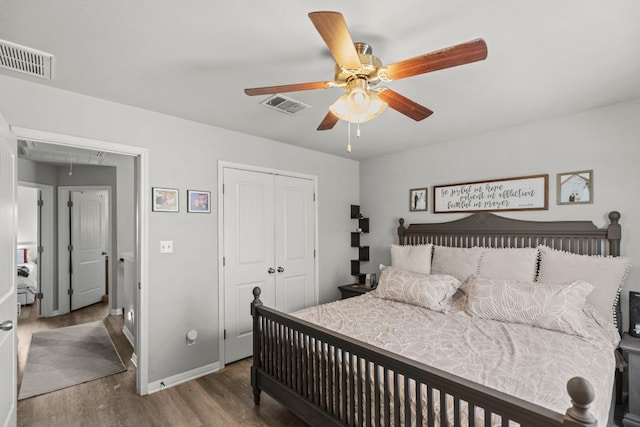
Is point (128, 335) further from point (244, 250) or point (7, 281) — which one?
point (7, 281)

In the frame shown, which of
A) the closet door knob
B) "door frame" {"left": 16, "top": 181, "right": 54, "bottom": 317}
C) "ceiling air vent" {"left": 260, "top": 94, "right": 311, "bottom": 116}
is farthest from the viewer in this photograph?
"door frame" {"left": 16, "top": 181, "right": 54, "bottom": 317}

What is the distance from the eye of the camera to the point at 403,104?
6.18ft

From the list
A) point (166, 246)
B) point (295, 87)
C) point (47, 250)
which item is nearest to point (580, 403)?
point (295, 87)

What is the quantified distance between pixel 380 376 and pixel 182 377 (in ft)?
6.90

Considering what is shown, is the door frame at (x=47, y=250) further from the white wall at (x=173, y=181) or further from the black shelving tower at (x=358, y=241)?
the black shelving tower at (x=358, y=241)

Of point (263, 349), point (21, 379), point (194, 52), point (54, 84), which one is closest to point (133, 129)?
point (54, 84)

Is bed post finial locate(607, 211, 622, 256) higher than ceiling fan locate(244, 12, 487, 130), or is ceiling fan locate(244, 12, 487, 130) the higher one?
ceiling fan locate(244, 12, 487, 130)

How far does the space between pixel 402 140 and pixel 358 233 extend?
153 cm

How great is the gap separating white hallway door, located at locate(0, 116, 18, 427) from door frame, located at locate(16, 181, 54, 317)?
3.70 meters

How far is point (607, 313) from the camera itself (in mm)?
2445

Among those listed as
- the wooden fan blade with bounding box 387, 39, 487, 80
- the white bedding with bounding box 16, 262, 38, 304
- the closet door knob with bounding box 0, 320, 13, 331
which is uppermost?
the wooden fan blade with bounding box 387, 39, 487, 80

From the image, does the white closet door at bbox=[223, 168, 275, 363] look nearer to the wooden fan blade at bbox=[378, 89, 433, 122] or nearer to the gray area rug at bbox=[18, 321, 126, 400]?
the gray area rug at bbox=[18, 321, 126, 400]

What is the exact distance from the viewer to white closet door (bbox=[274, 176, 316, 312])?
3846 millimetres

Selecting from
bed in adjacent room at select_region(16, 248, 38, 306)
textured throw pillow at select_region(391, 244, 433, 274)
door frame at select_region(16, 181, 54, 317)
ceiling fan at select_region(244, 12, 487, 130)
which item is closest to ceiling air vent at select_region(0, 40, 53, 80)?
ceiling fan at select_region(244, 12, 487, 130)
